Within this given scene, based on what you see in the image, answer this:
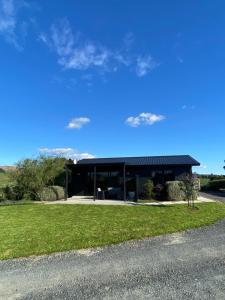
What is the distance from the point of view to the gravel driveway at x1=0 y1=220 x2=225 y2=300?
567 cm

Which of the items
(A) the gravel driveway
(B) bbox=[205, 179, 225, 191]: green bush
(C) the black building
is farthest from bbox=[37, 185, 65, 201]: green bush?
(B) bbox=[205, 179, 225, 191]: green bush

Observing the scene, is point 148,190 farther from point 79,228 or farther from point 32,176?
point 79,228

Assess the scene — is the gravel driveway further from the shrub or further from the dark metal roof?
the dark metal roof

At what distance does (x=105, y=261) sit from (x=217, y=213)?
9532 millimetres

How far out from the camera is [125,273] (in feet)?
21.9

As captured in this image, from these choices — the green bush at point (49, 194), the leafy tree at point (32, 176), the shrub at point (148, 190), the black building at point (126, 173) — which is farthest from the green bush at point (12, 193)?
the shrub at point (148, 190)

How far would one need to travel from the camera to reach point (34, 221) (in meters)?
13.9

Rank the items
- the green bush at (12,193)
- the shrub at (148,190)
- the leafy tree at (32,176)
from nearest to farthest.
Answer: the shrub at (148,190) < the leafy tree at (32,176) < the green bush at (12,193)

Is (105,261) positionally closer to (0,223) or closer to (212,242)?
(212,242)

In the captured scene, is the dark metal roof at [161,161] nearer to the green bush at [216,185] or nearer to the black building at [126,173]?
the black building at [126,173]

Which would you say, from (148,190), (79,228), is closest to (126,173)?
(148,190)

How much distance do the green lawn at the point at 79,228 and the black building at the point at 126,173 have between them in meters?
10.2

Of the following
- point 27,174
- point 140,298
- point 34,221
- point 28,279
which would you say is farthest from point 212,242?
point 27,174

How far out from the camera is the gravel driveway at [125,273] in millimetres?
→ 5672
